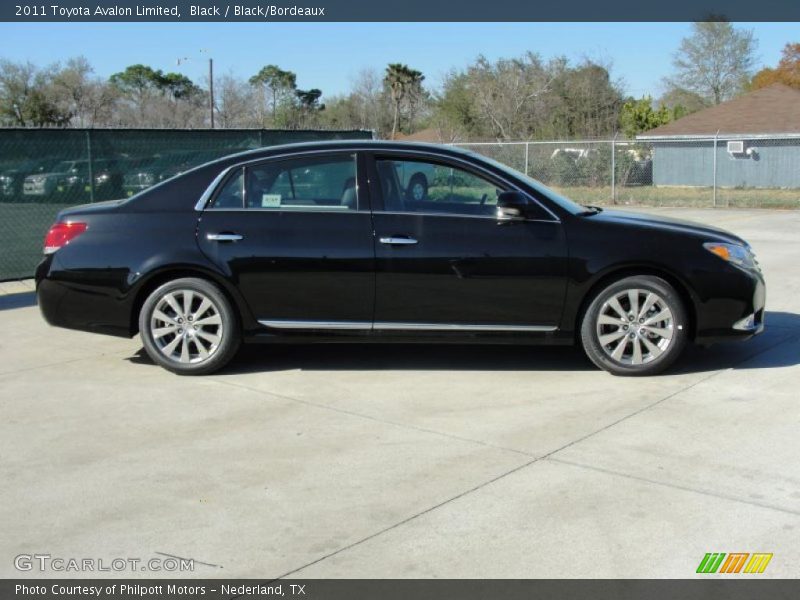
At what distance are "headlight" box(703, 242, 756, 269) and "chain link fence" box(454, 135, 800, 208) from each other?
17.3 meters

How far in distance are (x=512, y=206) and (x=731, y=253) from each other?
1596 mm

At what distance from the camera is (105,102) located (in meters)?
51.5

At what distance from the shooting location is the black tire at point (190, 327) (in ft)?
21.6

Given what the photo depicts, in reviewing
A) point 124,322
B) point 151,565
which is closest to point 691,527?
point 151,565

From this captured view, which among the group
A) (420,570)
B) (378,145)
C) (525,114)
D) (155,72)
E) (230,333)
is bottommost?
(420,570)

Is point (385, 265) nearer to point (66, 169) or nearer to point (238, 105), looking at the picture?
point (66, 169)

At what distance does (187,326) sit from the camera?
261 inches

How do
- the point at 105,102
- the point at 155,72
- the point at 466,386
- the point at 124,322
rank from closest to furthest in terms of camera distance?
the point at 466,386, the point at 124,322, the point at 105,102, the point at 155,72

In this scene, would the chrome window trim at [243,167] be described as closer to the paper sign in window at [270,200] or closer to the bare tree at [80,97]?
the paper sign in window at [270,200]

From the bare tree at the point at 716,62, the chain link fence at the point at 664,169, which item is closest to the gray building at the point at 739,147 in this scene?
the chain link fence at the point at 664,169

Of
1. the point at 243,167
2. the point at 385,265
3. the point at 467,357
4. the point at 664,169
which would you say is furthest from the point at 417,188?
the point at 664,169

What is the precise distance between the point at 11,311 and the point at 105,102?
4544cm

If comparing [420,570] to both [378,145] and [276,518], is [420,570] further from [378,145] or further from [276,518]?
[378,145]
